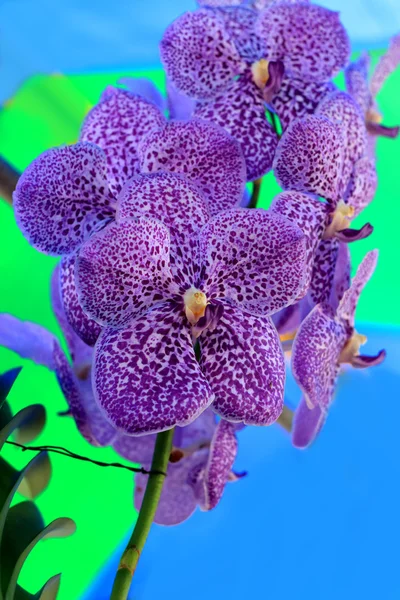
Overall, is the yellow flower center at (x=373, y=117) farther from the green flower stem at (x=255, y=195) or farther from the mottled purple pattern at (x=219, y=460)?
the mottled purple pattern at (x=219, y=460)

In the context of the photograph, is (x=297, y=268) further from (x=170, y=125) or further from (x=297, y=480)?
(x=297, y=480)

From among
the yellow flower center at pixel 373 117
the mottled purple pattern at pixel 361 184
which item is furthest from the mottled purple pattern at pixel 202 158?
the yellow flower center at pixel 373 117

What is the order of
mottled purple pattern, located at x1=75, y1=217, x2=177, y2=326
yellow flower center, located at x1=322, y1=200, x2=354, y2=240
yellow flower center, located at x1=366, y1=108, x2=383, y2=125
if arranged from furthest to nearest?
yellow flower center, located at x1=366, y1=108, x2=383, y2=125 < yellow flower center, located at x1=322, y1=200, x2=354, y2=240 < mottled purple pattern, located at x1=75, y1=217, x2=177, y2=326

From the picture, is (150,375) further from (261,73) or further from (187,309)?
(261,73)

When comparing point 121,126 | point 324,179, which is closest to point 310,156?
point 324,179

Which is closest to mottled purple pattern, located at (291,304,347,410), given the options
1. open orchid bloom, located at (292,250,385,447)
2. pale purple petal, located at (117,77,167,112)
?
open orchid bloom, located at (292,250,385,447)

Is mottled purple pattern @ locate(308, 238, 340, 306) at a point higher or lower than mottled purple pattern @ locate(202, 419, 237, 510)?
higher

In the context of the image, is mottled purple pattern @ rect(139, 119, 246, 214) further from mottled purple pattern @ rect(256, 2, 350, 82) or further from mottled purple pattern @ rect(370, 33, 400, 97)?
mottled purple pattern @ rect(370, 33, 400, 97)

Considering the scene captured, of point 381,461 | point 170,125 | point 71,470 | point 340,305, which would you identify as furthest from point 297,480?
point 170,125
